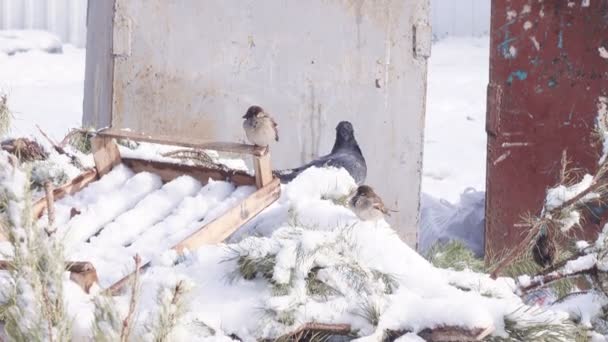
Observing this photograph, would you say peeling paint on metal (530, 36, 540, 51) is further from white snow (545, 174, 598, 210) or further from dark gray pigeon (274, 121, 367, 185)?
white snow (545, 174, 598, 210)

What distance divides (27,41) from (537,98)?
7341 mm

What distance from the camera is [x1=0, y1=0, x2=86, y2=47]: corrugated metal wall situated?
11562 millimetres

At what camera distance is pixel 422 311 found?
6.33 ft

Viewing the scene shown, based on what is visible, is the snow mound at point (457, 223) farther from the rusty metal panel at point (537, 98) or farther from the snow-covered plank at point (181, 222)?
the snow-covered plank at point (181, 222)

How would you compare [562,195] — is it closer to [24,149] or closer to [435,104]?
[24,149]

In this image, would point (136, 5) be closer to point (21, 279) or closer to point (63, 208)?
point (63, 208)

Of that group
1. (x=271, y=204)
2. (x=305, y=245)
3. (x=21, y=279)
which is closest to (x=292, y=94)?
(x=271, y=204)

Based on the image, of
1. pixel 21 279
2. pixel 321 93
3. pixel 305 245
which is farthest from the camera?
pixel 321 93

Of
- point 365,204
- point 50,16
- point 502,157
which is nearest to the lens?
point 365,204

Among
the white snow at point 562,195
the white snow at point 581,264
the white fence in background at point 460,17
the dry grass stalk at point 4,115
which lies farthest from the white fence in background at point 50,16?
the white snow at point 581,264

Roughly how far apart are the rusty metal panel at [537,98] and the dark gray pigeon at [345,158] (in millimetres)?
757

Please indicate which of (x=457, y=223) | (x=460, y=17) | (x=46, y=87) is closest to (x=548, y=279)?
(x=457, y=223)

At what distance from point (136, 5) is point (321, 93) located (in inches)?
41.8

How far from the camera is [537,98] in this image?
5.34m
